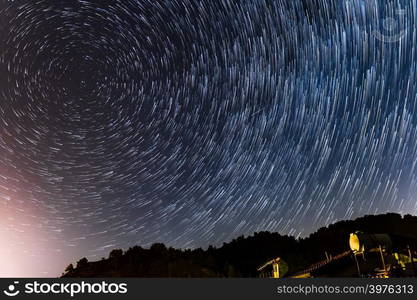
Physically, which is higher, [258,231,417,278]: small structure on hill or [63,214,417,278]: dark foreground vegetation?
[63,214,417,278]: dark foreground vegetation

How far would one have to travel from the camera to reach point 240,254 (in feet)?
273

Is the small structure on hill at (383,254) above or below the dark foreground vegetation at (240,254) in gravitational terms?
below

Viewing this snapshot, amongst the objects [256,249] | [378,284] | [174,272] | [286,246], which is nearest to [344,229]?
[286,246]

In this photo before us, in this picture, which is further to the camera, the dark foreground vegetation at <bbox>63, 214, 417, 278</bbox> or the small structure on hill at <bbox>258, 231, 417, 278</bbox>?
the dark foreground vegetation at <bbox>63, 214, 417, 278</bbox>

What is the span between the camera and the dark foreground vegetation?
209 ft

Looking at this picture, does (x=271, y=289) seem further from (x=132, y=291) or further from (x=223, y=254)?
(x=223, y=254)

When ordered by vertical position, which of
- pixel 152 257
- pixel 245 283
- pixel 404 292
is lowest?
pixel 404 292

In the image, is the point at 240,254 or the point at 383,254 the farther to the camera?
the point at 240,254

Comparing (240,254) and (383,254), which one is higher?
(240,254)

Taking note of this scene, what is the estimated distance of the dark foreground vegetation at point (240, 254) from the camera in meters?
63.6

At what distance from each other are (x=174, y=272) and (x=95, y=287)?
5010 centimetres

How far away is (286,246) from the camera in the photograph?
8094cm

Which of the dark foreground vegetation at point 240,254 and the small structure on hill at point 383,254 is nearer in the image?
the small structure on hill at point 383,254

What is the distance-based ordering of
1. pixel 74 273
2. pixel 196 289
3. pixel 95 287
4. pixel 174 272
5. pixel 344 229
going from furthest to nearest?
1. pixel 344 229
2. pixel 74 273
3. pixel 174 272
4. pixel 95 287
5. pixel 196 289
